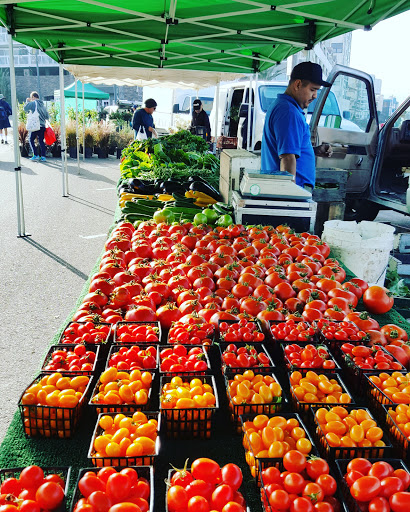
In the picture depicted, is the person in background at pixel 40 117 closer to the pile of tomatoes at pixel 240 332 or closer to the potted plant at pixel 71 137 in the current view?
the potted plant at pixel 71 137

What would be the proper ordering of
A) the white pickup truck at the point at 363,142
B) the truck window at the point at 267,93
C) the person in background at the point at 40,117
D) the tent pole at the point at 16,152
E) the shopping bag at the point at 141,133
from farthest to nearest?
the person in background at the point at 40,117 → the shopping bag at the point at 141,133 → the truck window at the point at 267,93 → the white pickup truck at the point at 363,142 → the tent pole at the point at 16,152

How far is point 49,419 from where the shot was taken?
183cm

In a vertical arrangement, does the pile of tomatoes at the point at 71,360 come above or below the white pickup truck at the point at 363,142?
below

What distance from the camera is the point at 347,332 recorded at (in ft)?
7.93

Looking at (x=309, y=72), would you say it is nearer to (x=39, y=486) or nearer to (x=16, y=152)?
(x=39, y=486)

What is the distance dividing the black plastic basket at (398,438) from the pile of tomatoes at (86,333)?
52.4 inches

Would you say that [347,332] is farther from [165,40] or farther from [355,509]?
[165,40]

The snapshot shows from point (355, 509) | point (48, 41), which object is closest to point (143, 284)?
point (355, 509)

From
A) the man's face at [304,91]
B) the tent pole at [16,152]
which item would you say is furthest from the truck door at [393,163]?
the tent pole at [16,152]

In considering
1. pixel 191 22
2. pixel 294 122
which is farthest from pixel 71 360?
pixel 191 22

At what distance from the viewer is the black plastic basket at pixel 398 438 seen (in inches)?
→ 67.4

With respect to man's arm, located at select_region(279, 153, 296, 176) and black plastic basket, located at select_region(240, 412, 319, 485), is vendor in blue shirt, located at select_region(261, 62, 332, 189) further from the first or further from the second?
black plastic basket, located at select_region(240, 412, 319, 485)

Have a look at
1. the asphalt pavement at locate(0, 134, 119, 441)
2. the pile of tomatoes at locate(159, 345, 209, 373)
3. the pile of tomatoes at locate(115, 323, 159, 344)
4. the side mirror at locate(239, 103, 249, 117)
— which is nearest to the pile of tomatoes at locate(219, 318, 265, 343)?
the pile of tomatoes at locate(159, 345, 209, 373)

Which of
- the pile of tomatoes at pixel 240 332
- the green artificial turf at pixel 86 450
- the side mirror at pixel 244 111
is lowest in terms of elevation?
the green artificial turf at pixel 86 450
